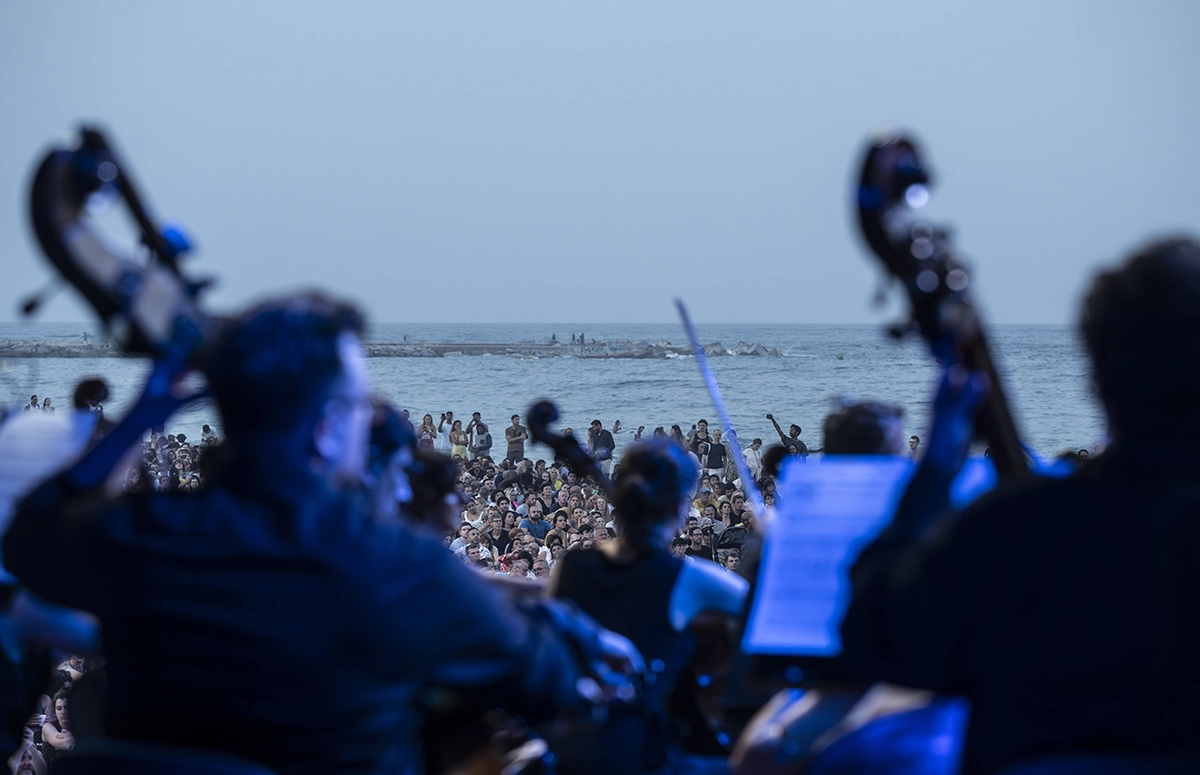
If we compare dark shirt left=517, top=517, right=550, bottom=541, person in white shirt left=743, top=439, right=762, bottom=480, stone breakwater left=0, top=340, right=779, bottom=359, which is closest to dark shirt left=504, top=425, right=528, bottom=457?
person in white shirt left=743, top=439, right=762, bottom=480

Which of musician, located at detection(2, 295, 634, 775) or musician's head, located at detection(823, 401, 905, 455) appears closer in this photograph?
musician, located at detection(2, 295, 634, 775)

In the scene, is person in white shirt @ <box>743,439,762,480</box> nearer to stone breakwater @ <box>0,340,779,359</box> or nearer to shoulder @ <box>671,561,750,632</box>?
shoulder @ <box>671,561,750,632</box>

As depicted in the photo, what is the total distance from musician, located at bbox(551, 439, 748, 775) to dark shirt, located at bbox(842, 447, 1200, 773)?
4.66 feet

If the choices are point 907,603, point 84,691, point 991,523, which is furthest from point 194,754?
point 84,691

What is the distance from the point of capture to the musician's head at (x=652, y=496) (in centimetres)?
315

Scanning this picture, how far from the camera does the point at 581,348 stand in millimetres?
84938

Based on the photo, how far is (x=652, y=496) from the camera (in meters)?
3.15

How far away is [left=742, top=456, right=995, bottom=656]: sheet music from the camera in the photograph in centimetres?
218

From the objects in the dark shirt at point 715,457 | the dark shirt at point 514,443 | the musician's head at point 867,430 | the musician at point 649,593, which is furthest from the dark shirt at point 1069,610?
the dark shirt at point 514,443

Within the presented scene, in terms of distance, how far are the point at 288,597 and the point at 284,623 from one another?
3cm

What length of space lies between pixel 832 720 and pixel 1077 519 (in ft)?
2.79

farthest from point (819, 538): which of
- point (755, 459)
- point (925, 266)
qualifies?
point (755, 459)

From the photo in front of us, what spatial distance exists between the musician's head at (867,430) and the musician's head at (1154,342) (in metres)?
1.22

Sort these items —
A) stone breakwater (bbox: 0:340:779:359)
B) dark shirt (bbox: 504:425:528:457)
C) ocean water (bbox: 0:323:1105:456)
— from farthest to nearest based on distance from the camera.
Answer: stone breakwater (bbox: 0:340:779:359) → ocean water (bbox: 0:323:1105:456) → dark shirt (bbox: 504:425:528:457)
